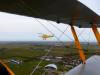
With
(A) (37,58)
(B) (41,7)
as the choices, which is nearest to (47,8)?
(B) (41,7)

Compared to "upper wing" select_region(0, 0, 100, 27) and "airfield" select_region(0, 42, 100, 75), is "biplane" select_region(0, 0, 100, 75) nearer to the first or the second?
"upper wing" select_region(0, 0, 100, 27)

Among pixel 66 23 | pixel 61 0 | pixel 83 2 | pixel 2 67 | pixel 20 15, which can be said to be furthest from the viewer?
pixel 66 23

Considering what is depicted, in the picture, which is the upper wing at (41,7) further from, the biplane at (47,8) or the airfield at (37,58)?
the airfield at (37,58)

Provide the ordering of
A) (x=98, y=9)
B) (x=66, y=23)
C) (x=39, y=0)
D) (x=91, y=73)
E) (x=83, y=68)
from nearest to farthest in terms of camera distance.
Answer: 1. (x=39, y=0)
2. (x=98, y=9)
3. (x=91, y=73)
4. (x=83, y=68)
5. (x=66, y=23)

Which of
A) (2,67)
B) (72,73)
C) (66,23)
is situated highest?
(66,23)

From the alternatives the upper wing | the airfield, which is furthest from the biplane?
the airfield

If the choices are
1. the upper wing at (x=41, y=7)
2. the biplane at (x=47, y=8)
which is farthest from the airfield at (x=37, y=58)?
the upper wing at (x=41, y=7)

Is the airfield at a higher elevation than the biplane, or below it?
below

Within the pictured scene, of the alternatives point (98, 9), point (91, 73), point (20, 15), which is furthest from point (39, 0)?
point (91, 73)

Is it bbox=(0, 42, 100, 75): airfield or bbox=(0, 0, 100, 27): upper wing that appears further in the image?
bbox=(0, 42, 100, 75): airfield

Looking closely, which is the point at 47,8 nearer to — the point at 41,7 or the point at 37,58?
the point at 41,7

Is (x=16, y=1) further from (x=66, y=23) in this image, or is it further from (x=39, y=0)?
(x=66, y=23)
